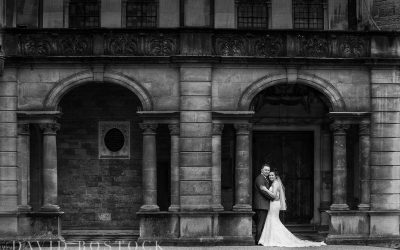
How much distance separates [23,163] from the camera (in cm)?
2419

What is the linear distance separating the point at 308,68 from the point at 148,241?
6625 mm

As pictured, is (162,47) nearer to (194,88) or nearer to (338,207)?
(194,88)

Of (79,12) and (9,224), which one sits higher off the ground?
(79,12)

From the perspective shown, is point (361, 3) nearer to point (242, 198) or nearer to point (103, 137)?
point (242, 198)

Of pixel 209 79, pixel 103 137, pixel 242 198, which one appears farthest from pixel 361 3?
pixel 103 137

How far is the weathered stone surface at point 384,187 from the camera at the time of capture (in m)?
24.5

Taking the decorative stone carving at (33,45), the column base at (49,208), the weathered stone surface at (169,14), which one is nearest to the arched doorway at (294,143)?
the weathered stone surface at (169,14)

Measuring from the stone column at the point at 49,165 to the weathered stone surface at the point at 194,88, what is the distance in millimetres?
3748

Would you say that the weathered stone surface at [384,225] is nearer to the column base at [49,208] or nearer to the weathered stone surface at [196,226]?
the weathered stone surface at [196,226]

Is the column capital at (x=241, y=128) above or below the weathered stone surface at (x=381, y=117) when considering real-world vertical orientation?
below

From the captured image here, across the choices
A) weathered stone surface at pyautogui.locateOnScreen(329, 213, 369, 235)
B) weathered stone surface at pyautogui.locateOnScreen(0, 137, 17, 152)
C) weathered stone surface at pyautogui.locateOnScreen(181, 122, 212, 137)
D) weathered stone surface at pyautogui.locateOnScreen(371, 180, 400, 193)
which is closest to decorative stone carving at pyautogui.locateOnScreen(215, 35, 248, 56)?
weathered stone surface at pyautogui.locateOnScreen(181, 122, 212, 137)

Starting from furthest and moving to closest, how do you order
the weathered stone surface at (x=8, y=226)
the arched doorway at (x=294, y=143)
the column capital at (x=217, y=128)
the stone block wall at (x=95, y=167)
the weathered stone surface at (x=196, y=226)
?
the arched doorway at (x=294, y=143) < the stone block wall at (x=95, y=167) < the column capital at (x=217, y=128) < the weathered stone surface at (x=196, y=226) < the weathered stone surface at (x=8, y=226)

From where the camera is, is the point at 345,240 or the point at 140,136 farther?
the point at 140,136

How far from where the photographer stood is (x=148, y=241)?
23.8 m
